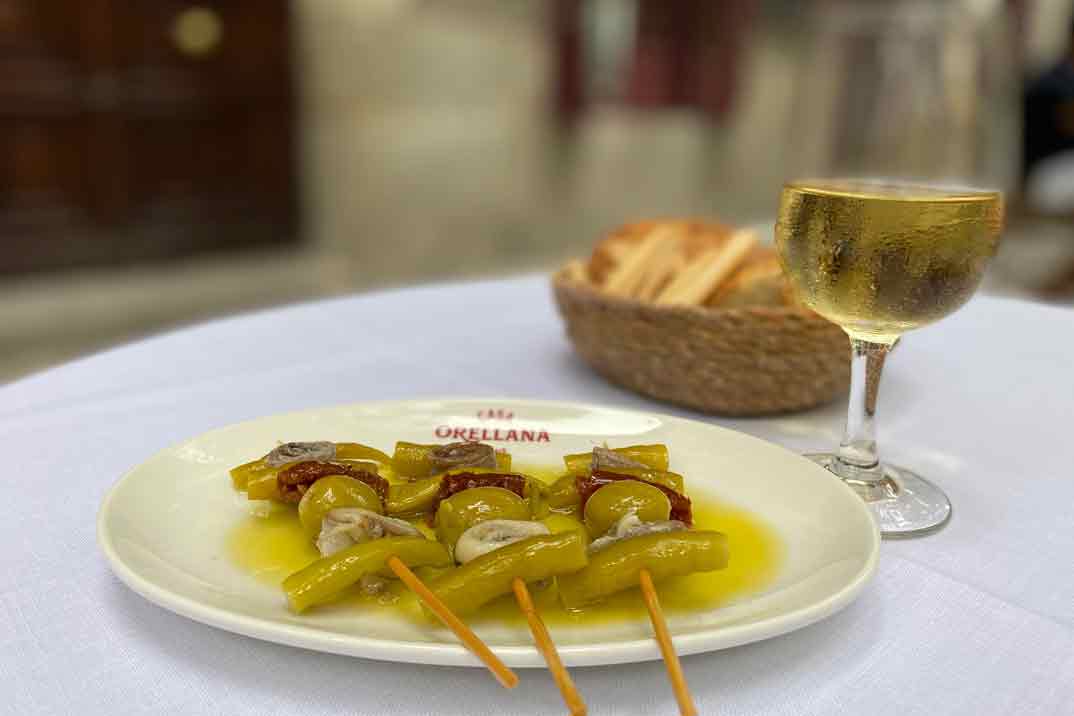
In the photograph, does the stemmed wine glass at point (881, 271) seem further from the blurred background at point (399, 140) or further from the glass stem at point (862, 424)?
the blurred background at point (399, 140)

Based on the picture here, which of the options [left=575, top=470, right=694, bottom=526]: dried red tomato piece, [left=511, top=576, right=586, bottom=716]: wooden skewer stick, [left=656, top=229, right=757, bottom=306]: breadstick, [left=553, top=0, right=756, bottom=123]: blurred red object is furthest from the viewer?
[left=553, top=0, right=756, bottom=123]: blurred red object

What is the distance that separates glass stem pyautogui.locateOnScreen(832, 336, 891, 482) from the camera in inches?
33.0

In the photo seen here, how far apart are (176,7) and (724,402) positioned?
420 cm

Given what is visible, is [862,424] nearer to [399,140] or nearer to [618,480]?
[618,480]

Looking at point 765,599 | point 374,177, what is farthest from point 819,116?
point 374,177

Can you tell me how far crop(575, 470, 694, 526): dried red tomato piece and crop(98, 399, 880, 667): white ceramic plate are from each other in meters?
0.07

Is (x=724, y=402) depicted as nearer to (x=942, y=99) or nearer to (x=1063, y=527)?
(x=1063, y=527)

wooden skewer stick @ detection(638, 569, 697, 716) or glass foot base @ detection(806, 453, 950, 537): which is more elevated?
wooden skewer stick @ detection(638, 569, 697, 716)

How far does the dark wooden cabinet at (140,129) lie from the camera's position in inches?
161

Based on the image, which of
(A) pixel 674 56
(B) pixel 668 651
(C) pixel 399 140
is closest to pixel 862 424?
(B) pixel 668 651

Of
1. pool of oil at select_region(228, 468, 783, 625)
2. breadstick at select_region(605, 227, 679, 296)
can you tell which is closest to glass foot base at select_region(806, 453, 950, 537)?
pool of oil at select_region(228, 468, 783, 625)

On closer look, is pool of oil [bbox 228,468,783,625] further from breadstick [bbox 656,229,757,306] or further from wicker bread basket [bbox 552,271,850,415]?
breadstick [bbox 656,229,757,306]

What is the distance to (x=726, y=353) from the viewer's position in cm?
100

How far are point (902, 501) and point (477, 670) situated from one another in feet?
1.46
